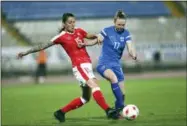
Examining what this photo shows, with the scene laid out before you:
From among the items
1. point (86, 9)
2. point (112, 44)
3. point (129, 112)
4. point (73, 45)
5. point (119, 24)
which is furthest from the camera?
point (86, 9)

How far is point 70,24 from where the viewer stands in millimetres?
7309

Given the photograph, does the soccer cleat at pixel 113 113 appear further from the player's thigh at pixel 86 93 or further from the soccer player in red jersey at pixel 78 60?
the player's thigh at pixel 86 93

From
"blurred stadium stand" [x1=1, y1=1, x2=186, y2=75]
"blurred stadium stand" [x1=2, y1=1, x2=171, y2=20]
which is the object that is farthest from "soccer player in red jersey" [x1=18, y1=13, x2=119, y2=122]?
"blurred stadium stand" [x1=2, y1=1, x2=171, y2=20]

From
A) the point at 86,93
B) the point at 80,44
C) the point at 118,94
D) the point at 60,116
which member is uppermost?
the point at 80,44

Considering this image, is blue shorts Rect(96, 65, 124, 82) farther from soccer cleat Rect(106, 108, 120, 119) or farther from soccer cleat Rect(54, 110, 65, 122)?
soccer cleat Rect(54, 110, 65, 122)

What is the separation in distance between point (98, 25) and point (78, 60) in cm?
1729

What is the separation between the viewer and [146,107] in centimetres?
971

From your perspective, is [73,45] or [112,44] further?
[112,44]

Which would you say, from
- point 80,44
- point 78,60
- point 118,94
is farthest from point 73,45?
point 118,94

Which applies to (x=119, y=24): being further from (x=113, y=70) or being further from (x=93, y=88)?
(x=93, y=88)

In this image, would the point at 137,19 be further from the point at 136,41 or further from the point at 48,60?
the point at 48,60

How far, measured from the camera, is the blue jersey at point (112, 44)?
Result: 7.90m

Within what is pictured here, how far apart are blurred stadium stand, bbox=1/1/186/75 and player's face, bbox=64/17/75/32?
16.5m

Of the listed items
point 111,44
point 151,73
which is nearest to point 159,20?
point 151,73
